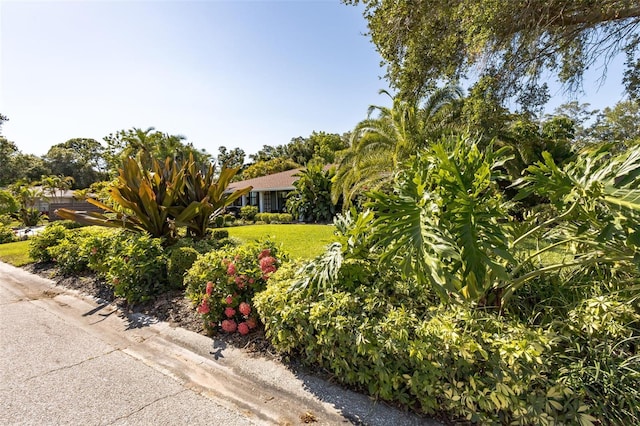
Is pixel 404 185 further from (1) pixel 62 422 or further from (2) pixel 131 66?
(2) pixel 131 66

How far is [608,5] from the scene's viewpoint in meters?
5.89

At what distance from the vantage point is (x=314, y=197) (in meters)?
17.2

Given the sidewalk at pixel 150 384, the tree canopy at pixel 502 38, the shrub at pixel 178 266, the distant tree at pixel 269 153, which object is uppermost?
the distant tree at pixel 269 153

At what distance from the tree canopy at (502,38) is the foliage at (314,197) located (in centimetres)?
911

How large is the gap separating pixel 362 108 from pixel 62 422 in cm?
1278

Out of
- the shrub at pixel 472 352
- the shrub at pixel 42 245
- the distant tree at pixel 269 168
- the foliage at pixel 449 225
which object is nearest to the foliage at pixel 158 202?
the shrub at pixel 42 245

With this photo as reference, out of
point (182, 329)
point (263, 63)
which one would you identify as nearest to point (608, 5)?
point (263, 63)

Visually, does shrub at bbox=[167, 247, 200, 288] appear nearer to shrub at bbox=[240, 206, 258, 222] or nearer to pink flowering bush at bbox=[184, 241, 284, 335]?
pink flowering bush at bbox=[184, 241, 284, 335]

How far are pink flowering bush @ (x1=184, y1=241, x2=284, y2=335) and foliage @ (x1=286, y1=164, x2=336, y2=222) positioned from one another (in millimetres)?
12995

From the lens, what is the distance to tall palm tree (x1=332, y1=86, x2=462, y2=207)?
10.3m

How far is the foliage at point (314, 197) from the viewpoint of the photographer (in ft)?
55.3

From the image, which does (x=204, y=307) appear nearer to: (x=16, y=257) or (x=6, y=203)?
(x=16, y=257)

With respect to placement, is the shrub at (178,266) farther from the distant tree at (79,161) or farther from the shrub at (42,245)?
the distant tree at (79,161)

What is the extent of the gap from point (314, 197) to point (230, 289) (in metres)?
13.8
